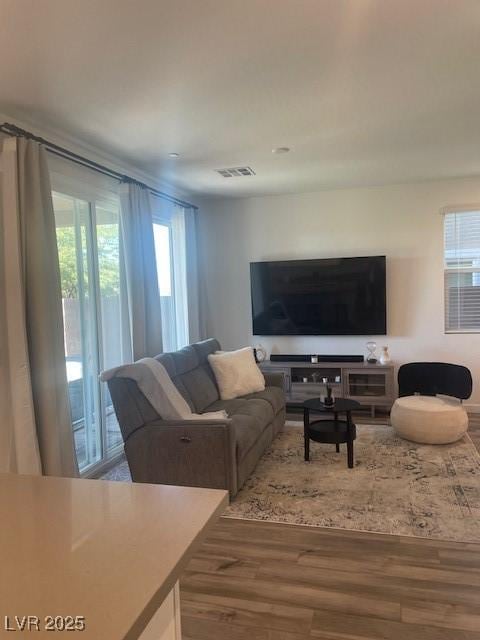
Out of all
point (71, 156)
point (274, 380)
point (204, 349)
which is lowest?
point (274, 380)

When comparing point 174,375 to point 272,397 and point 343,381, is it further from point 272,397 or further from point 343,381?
point 343,381

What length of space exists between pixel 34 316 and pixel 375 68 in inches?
97.8

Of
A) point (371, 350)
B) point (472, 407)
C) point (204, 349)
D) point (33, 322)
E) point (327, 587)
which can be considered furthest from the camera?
point (371, 350)

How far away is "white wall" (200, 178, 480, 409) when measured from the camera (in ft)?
17.9

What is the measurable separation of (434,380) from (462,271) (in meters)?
1.38

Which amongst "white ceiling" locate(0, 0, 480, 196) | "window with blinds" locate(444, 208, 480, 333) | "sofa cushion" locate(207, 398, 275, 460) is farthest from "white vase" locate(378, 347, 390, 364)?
"white ceiling" locate(0, 0, 480, 196)

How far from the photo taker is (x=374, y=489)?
3.36 m

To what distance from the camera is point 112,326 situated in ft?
13.7

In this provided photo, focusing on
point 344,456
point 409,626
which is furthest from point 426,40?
point 344,456

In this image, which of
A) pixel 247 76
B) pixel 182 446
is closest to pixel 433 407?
pixel 182 446

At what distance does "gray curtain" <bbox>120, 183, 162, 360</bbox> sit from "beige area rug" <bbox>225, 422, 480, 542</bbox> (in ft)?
4.92

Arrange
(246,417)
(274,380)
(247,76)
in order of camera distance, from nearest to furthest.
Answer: (247,76) < (246,417) < (274,380)

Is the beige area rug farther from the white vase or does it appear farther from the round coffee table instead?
the white vase

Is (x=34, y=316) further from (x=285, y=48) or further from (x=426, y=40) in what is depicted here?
(x=426, y=40)
